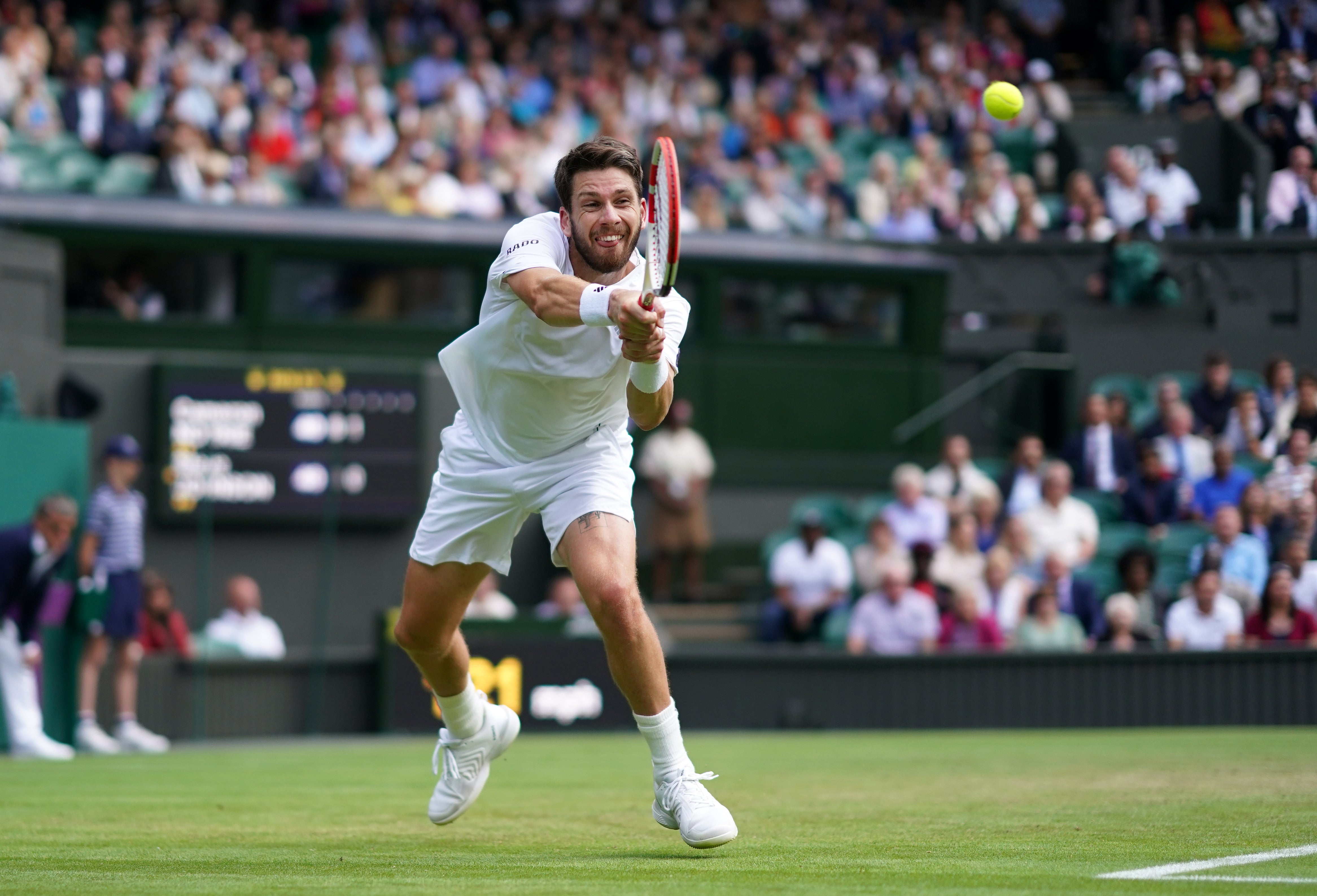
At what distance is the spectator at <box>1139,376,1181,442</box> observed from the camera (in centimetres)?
1552

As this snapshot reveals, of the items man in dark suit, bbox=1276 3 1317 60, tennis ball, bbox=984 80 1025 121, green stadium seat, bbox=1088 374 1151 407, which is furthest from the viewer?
man in dark suit, bbox=1276 3 1317 60

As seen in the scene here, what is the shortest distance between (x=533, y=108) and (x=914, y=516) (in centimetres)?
700

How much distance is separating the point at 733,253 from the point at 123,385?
5925 mm

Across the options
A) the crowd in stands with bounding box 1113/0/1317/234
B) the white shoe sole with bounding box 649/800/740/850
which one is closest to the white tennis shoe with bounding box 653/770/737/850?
the white shoe sole with bounding box 649/800/740/850

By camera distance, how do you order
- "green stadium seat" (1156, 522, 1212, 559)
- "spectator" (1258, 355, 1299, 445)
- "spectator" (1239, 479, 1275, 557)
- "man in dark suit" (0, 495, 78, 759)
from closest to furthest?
"man in dark suit" (0, 495, 78, 759), "spectator" (1239, 479, 1275, 557), "green stadium seat" (1156, 522, 1212, 559), "spectator" (1258, 355, 1299, 445)

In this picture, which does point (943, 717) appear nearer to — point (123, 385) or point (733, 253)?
point (733, 253)

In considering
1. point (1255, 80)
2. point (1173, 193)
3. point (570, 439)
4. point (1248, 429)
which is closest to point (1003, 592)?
point (1248, 429)

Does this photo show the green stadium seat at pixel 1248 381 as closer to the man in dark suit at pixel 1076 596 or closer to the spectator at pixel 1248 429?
the spectator at pixel 1248 429

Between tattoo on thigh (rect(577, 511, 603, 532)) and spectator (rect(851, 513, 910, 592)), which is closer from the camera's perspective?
tattoo on thigh (rect(577, 511, 603, 532))

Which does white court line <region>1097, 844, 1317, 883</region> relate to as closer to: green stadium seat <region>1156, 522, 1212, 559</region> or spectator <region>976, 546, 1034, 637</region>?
spectator <region>976, 546, 1034, 637</region>

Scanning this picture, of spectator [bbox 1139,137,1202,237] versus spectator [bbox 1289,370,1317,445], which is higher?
spectator [bbox 1139,137,1202,237]

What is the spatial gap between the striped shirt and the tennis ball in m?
6.86

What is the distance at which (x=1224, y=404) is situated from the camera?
15797mm

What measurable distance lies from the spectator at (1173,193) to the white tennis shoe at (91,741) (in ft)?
38.3
